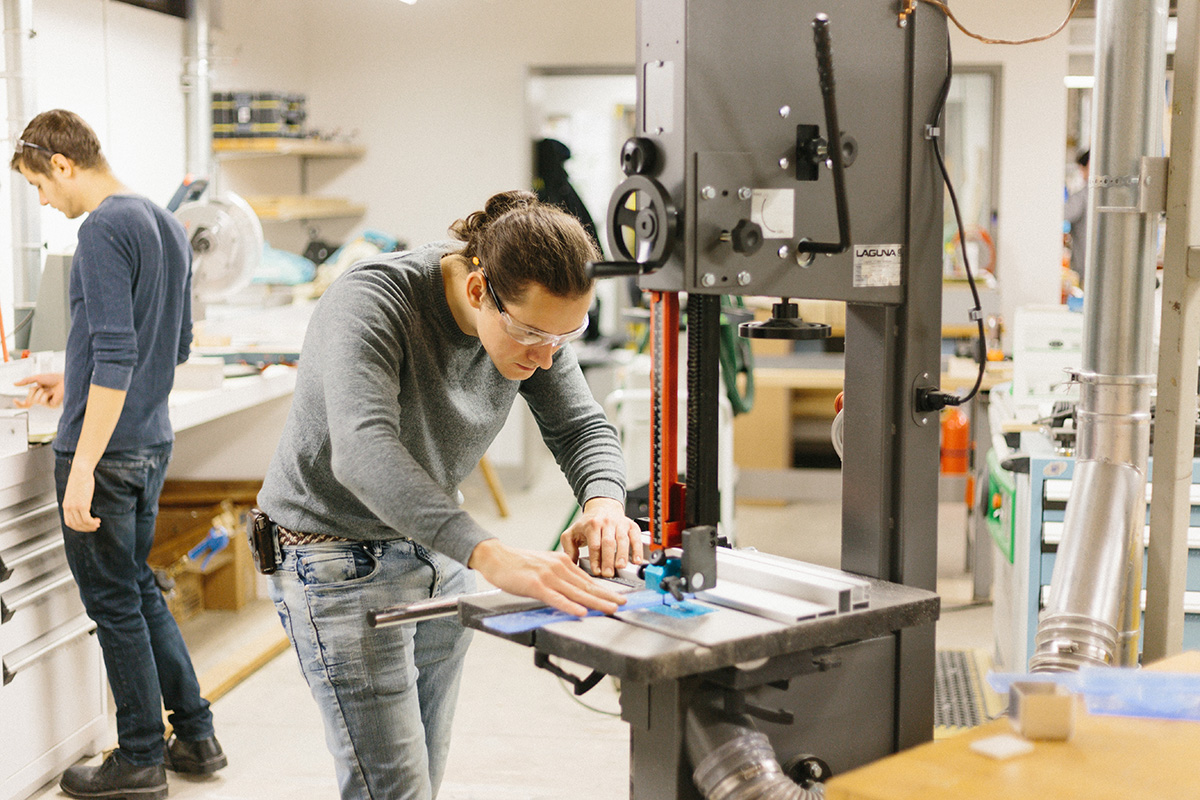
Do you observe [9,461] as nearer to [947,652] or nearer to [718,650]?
[718,650]

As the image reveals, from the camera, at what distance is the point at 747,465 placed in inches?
227

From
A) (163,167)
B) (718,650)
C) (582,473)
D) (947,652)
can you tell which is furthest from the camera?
(163,167)

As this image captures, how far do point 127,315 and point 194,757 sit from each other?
109 cm

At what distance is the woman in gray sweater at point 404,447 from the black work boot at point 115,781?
122 cm

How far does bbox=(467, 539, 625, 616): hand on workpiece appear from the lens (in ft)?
4.46

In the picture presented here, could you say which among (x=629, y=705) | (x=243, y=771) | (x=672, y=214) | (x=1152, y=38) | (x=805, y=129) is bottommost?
(x=243, y=771)

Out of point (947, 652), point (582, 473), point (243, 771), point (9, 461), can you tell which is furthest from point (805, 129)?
point (947, 652)

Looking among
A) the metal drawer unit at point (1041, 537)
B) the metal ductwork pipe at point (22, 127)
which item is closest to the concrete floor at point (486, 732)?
the metal drawer unit at point (1041, 537)

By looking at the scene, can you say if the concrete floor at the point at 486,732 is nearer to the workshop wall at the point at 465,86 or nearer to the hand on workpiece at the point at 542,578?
the hand on workpiece at the point at 542,578

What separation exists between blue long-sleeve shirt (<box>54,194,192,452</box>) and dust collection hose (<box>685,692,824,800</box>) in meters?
1.71

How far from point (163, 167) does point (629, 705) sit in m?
3.87

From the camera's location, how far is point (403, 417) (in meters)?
1.68

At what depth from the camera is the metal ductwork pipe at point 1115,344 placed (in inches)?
63.6

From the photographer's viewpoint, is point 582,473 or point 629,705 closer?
point 629,705
